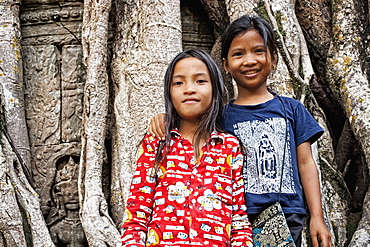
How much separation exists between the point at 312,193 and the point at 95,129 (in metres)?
1.25

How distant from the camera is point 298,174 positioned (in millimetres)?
1535

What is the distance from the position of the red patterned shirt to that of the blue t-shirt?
46 mm

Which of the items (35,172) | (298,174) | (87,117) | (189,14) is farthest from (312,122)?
A: (35,172)

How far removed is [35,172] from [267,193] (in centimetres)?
164

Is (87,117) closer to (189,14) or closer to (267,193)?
(189,14)

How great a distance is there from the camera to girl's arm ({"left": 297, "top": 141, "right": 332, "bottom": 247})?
1.45 metres

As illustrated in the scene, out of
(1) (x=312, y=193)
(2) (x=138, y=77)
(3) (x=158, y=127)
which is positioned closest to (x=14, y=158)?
→ (2) (x=138, y=77)

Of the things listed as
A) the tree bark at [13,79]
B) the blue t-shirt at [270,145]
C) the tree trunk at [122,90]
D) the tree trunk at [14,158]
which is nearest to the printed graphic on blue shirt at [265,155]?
the blue t-shirt at [270,145]

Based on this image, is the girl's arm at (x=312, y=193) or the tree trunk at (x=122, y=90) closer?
the girl's arm at (x=312, y=193)

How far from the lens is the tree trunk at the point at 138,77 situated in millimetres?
2260

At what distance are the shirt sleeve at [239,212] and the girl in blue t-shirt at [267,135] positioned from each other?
0.08 feet

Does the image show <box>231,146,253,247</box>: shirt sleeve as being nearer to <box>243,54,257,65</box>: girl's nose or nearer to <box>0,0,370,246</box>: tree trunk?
<box>243,54,257,65</box>: girl's nose

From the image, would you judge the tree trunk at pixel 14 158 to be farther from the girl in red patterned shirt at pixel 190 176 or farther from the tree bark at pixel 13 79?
the girl in red patterned shirt at pixel 190 176

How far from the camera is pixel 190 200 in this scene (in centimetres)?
140
